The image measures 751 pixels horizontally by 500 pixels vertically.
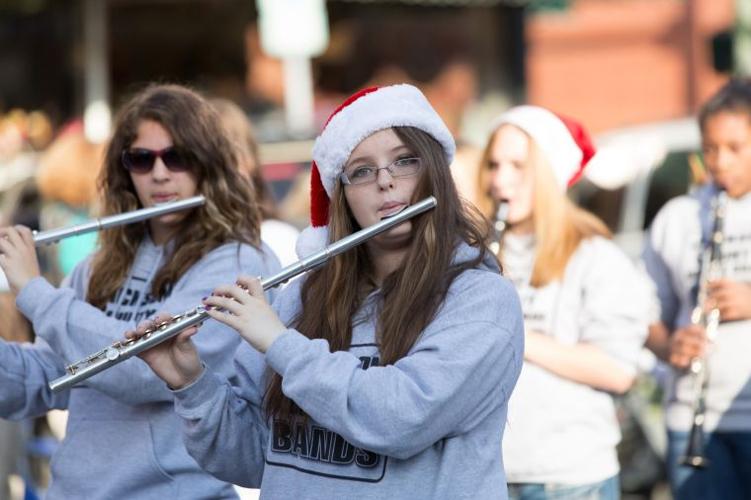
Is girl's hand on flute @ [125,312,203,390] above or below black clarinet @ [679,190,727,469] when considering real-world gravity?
above

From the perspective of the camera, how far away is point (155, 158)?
3691mm

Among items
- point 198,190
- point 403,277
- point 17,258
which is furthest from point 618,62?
point 403,277

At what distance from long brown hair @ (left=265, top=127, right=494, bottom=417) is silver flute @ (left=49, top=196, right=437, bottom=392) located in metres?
0.05

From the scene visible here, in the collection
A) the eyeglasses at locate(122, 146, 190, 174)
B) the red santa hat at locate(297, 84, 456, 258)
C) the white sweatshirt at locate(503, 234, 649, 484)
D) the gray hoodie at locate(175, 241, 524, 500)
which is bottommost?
the white sweatshirt at locate(503, 234, 649, 484)

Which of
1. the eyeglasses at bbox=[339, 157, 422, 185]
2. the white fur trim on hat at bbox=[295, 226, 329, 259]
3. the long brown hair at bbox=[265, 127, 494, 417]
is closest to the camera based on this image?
the long brown hair at bbox=[265, 127, 494, 417]

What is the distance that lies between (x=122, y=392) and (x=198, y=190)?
634 millimetres

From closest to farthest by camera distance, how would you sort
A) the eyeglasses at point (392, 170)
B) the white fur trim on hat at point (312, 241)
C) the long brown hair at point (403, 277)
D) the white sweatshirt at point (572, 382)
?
the long brown hair at point (403, 277) → the eyeglasses at point (392, 170) → the white fur trim on hat at point (312, 241) → the white sweatshirt at point (572, 382)

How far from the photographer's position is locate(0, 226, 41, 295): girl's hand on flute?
3.44m

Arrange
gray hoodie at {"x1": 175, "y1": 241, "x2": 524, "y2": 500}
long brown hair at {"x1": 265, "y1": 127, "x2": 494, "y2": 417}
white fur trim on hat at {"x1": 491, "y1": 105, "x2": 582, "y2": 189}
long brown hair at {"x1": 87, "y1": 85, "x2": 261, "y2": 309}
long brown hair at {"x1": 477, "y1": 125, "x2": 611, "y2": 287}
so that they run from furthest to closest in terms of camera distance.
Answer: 1. white fur trim on hat at {"x1": 491, "y1": 105, "x2": 582, "y2": 189}
2. long brown hair at {"x1": 477, "y1": 125, "x2": 611, "y2": 287}
3. long brown hair at {"x1": 87, "y1": 85, "x2": 261, "y2": 309}
4. long brown hair at {"x1": 265, "y1": 127, "x2": 494, "y2": 417}
5. gray hoodie at {"x1": 175, "y1": 241, "x2": 524, "y2": 500}

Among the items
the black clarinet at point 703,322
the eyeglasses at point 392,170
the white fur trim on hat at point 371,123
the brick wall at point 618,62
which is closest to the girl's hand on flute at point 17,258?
the white fur trim on hat at point 371,123

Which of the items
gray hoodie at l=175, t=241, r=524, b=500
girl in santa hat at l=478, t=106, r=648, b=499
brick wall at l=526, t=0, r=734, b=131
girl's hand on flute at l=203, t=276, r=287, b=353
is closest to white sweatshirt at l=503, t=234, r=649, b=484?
girl in santa hat at l=478, t=106, r=648, b=499

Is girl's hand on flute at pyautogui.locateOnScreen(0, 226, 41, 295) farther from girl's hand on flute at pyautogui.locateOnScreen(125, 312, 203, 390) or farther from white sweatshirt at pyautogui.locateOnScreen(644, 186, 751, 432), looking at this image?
white sweatshirt at pyautogui.locateOnScreen(644, 186, 751, 432)

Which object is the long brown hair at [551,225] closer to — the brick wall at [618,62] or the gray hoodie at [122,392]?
the gray hoodie at [122,392]

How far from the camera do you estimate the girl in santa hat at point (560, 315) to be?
416 cm
